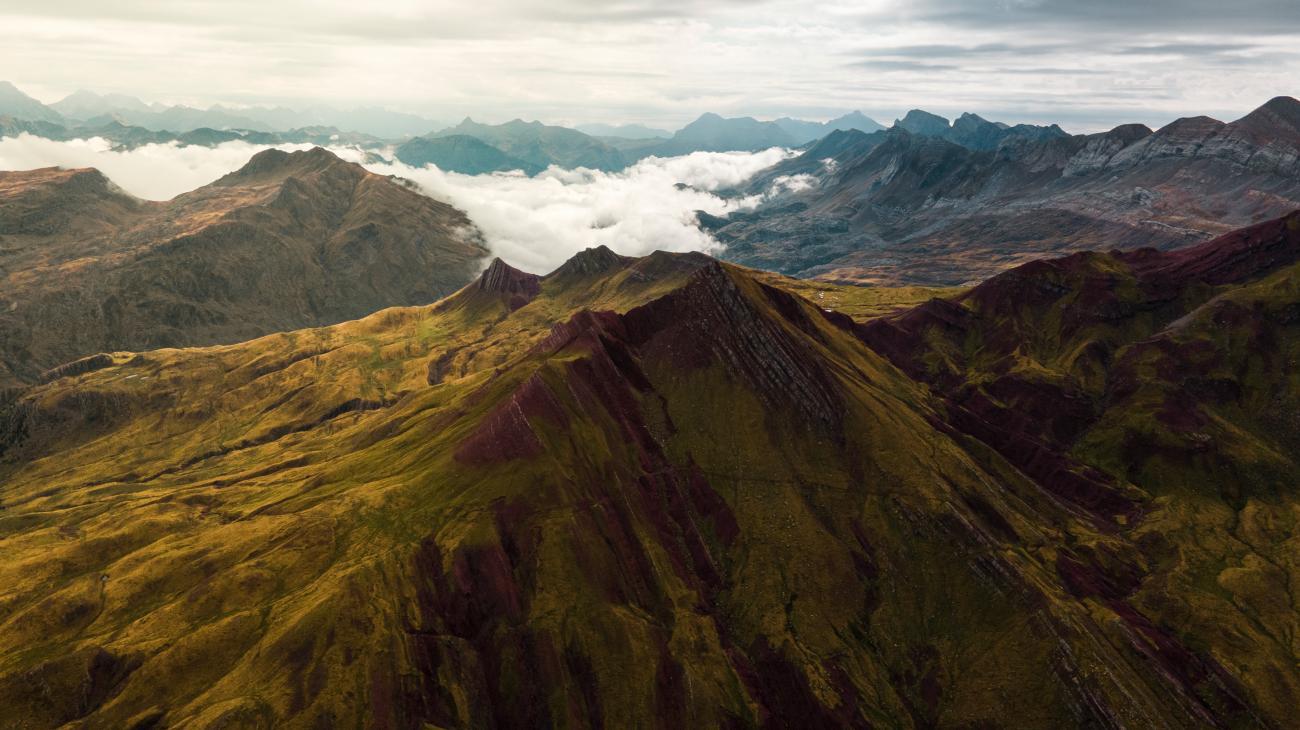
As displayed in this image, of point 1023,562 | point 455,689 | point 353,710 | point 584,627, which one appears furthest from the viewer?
point 1023,562

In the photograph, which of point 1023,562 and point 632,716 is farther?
point 1023,562

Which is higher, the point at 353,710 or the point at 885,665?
the point at 353,710

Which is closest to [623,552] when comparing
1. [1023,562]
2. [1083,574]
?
[1023,562]

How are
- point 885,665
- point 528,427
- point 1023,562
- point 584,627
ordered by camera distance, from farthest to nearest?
1. point 528,427
2. point 1023,562
3. point 885,665
4. point 584,627

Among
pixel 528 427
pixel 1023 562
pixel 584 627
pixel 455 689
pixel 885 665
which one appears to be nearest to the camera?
pixel 455 689

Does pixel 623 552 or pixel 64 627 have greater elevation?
pixel 623 552

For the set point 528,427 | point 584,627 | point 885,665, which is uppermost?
point 528,427

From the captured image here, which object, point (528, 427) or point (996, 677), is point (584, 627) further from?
point (996, 677)

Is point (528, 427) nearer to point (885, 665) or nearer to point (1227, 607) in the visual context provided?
point (885, 665)

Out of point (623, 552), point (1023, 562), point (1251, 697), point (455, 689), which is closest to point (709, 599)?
point (623, 552)
